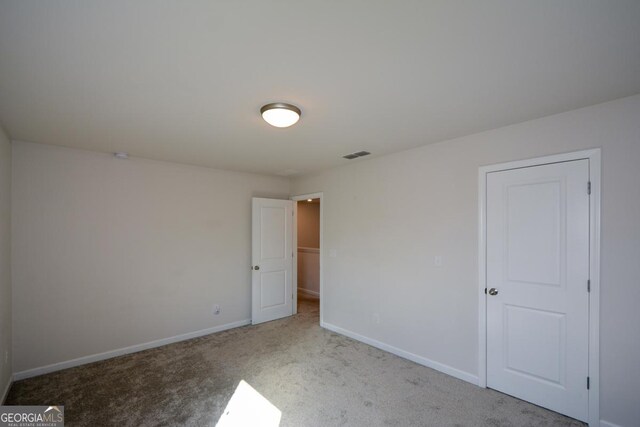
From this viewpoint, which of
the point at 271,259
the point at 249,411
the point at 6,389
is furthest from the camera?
the point at 271,259

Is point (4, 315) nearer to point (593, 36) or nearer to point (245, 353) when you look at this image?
point (245, 353)

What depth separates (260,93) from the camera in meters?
2.03

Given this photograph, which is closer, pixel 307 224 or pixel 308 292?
pixel 308 292

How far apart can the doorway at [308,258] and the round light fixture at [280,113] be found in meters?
2.48

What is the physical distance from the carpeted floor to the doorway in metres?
1.53

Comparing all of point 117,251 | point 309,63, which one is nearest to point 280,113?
point 309,63

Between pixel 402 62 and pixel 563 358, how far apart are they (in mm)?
2643

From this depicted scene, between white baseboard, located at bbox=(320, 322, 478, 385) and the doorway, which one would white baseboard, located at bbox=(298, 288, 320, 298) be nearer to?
the doorway

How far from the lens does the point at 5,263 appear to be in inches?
109

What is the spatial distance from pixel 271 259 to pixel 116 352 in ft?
7.71

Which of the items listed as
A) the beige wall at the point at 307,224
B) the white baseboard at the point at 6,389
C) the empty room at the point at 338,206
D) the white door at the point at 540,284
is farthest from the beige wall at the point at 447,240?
the white baseboard at the point at 6,389

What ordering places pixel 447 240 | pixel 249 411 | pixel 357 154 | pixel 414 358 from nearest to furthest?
pixel 249 411 → pixel 447 240 → pixel 414 358 → pixel 357 154

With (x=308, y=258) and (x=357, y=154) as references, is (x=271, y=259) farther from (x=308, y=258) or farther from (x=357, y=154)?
(x=357, y=154)

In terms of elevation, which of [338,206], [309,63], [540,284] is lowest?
[540,284]
